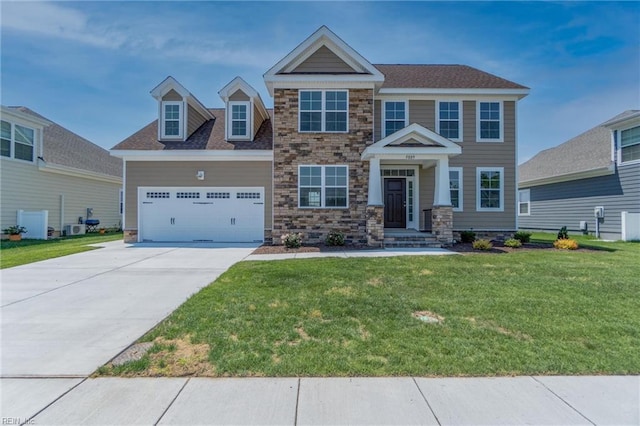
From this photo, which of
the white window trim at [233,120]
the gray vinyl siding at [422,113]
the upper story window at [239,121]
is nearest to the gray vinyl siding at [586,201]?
the gray vinyl siding at [422,113]

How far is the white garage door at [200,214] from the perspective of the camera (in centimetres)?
1469

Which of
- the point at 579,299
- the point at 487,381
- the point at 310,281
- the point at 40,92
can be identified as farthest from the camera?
the point at 40,92

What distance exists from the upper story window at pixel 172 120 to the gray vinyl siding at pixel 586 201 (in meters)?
20.8

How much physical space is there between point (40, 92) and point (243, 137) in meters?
11.0

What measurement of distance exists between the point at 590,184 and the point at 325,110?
49.3 ft

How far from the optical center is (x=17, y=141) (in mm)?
16828

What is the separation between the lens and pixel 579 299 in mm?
5766

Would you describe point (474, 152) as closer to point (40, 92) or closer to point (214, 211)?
point (214, 211)

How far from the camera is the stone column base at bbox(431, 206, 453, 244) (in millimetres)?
12578

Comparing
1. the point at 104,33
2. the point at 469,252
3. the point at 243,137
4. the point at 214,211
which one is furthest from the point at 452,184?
the point at 104,33

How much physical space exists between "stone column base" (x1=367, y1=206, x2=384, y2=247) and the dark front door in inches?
97.1

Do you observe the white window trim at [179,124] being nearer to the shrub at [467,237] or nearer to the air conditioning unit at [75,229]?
the air conditioning unit at [75,229]

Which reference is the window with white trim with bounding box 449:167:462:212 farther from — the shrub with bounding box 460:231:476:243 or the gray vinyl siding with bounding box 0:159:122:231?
the gray vinyl siding with bounding box 0:159:122:231

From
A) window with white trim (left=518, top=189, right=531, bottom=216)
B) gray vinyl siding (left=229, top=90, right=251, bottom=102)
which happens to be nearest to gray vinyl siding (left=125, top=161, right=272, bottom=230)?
gray vinyl siding (left=229, top=90, right=251, bottom=102)
